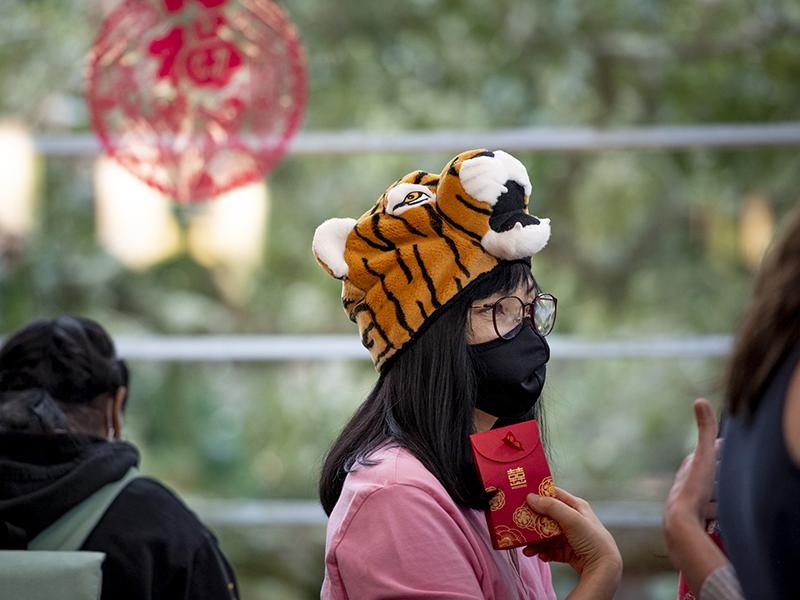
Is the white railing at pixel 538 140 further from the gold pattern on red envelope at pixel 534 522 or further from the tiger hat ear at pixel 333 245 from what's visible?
the gold pattern on red envelope at pixel 534 522

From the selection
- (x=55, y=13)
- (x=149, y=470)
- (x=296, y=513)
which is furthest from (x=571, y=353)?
(x=55, y=13)

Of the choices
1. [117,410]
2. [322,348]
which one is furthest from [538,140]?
[117,410]

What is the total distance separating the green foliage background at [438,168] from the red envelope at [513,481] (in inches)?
104

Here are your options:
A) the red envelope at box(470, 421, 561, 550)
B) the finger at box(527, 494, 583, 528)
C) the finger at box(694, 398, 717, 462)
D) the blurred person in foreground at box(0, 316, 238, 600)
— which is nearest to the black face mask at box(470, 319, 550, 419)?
the red envelope at box(470, 421, 561, 550)

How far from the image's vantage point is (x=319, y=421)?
4.57 metres

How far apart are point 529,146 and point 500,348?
2.18m

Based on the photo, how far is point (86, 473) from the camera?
2.14 metres

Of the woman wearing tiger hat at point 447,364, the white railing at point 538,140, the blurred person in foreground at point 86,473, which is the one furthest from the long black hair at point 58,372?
the white railing at point 538,140

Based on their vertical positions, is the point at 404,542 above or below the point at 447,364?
below

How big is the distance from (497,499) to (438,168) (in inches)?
115

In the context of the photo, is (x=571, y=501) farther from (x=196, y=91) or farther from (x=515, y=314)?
(x=196, y=91)

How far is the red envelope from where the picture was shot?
1.68 metres

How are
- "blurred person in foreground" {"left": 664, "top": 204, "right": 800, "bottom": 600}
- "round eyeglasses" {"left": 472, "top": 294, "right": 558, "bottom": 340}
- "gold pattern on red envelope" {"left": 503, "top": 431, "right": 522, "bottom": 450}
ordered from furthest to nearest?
"round eyeglasses" {"left": 472, "top": 294, "right": 558, "bottom": 340}, "gold pattern on red envelope" {"left": 503, "top": 431, "right": 522, "bottom": 450}, "blurred person in foreground" {"left": 664, "top": 204, "right": 800, "bottom": 600}

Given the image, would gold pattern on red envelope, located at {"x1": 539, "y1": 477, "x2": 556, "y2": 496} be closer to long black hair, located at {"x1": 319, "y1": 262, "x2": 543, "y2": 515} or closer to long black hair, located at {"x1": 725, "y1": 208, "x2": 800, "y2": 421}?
long black hair, located at {"x1": 319, "y1": 262, "x2": 543, "y2": 515}
